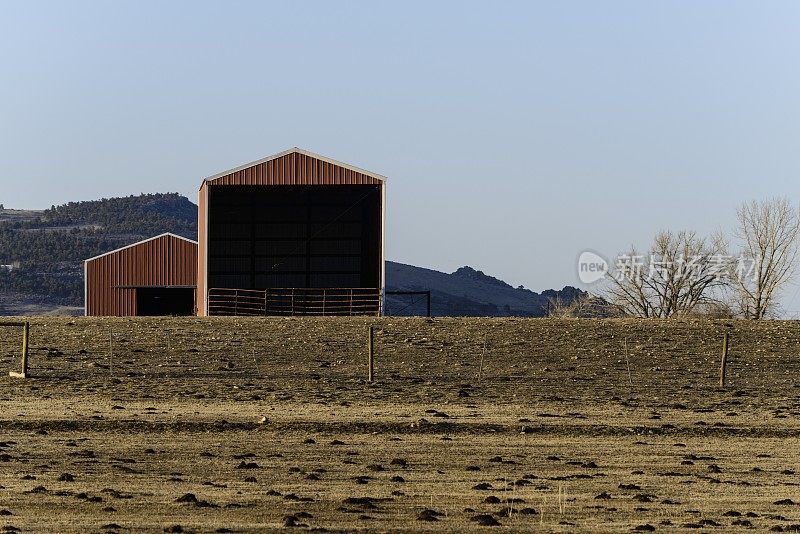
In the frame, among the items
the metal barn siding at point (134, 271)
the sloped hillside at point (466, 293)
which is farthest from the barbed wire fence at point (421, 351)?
the sloped hillside at point (466, 293)

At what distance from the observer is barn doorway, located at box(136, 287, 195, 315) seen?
6438 cm

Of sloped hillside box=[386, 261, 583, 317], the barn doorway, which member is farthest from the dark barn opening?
sloped hillside box=[386, 261, 583, 317]

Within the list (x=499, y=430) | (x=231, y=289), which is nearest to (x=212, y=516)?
(x=499, y=430)

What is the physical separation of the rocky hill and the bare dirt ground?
66.1 meters

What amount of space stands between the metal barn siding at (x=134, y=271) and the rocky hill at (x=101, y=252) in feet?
144

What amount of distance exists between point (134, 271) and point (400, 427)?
39.6m

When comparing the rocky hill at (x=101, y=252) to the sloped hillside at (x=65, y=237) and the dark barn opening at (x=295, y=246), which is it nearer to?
the sloped hillside at (x=65, y=237)

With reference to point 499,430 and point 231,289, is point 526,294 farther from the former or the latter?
point 499,430

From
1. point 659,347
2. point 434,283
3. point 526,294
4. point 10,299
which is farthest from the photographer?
point 526,294

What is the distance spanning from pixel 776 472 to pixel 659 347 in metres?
21.3

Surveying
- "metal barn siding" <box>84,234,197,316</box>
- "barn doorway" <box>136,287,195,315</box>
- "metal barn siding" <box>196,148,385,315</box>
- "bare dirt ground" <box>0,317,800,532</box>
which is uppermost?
"metal barn siding" <box>196,148,385,315</box>

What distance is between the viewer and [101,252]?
137m

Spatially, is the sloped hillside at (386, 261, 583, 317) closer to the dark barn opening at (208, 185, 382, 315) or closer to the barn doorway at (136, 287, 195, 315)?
the barn doorway at (136, 287, 195, 315)

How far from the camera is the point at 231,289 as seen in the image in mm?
52469
